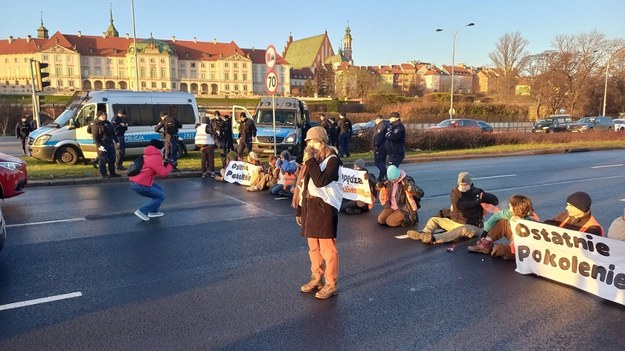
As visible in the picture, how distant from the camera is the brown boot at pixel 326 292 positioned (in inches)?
195

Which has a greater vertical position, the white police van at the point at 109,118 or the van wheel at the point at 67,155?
the white police van at the point at 109,118

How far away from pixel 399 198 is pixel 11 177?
7.48m

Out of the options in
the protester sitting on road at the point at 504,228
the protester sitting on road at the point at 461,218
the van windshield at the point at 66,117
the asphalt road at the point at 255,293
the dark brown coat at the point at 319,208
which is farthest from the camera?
the van windshield at the point at 66,117

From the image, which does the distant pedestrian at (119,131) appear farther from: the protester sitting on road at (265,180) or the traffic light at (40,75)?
the protester sitting on road at (265,180)

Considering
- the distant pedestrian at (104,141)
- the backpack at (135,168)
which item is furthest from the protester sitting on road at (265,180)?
the distant pedestrian at (104,141)

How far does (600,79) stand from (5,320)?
243ft

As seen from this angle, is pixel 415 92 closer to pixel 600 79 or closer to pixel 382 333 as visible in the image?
pixel 600 79

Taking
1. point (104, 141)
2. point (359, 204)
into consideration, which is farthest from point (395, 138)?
point (104, 141)

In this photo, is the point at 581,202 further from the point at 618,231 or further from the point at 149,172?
the point at 149,172

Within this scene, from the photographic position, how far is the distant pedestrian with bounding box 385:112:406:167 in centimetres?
1193

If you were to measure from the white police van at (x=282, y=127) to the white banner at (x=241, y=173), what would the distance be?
542 cm

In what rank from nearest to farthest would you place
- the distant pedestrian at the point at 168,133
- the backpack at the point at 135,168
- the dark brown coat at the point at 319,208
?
1. the dark brown coat at the point at 319,208
2. the backpack at the point at 135,168
3. the distant pedestrian at the point at 168,133

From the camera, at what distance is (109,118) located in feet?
54.6

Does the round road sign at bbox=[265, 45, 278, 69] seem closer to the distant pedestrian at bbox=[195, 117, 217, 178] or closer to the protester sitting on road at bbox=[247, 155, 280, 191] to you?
the distant pedestrian at bbox=[195, 117, 217, 178]
